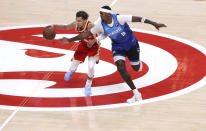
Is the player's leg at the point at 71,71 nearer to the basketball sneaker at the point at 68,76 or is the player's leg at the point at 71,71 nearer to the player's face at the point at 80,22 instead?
the basketball sneaker at the point at 68,76

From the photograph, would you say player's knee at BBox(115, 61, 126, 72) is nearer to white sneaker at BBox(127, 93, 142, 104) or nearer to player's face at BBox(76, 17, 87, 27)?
white sneaker at BBox(127, 93, 142, 104)

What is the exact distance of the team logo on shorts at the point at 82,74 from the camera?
324 inches

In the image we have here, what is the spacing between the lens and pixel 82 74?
9.50m

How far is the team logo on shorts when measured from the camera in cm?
823

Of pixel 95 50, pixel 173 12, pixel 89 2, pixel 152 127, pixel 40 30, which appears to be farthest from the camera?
pixel 89 2

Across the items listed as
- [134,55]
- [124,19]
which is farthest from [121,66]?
[124,19]

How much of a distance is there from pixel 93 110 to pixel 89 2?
8.18 meters

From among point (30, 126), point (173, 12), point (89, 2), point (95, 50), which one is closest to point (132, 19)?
point (95, 50)

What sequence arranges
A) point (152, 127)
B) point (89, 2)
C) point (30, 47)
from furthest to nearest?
point (89, 2) → point (30, 47) → point (152, 127)

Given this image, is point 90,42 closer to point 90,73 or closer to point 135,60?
point 90,73

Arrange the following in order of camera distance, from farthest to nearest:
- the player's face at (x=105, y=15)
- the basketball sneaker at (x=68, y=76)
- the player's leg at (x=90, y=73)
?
the basketball sneaker at (x=68, y=76) < the player's leg at (x=90, y=73) < the player's face at (x=105, y=15)

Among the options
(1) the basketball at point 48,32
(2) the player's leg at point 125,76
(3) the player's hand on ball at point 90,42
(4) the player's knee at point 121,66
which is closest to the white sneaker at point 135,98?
(2) the player's leg at point 125,76

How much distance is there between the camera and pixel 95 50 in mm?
8477

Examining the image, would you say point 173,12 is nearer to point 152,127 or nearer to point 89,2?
point 89,2
